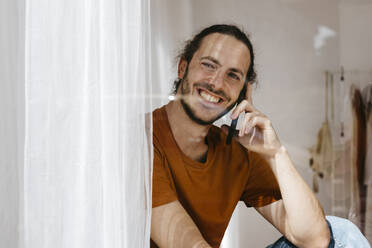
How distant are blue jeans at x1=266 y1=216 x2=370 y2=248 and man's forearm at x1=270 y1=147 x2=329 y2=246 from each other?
2.1 inches

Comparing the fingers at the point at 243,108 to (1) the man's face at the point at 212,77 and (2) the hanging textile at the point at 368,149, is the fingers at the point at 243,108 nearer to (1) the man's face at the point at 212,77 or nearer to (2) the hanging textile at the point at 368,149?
(1) the man's face at the point at 212,77

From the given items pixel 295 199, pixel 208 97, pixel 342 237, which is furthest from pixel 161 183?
pixel 342 237

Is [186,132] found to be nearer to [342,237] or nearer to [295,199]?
[295,199]

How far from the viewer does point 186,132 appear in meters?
1.08

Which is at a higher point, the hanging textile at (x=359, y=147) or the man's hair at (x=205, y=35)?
the man's hair at (x=205, y=35)

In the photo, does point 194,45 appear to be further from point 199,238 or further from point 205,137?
point 199,238

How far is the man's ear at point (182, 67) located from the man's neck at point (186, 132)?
0.08 m

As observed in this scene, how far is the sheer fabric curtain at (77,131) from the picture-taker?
764mm

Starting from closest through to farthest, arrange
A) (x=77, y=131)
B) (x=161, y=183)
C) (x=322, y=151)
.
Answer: (x=77, y=131)
(x=161, y=183)
(x=322, y=151)

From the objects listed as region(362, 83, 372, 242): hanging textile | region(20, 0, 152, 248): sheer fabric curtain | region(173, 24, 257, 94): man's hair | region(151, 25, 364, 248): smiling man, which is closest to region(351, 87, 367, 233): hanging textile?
region(362, 83, 372, 242): hanging textile

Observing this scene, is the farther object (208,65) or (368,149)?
(368,149)

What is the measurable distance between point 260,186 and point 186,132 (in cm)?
29

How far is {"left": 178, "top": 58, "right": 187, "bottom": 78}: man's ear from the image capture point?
1.05m

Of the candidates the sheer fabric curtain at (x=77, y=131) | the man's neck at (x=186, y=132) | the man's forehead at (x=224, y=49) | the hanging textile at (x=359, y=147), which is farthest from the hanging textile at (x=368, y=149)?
the sheer fabric curtain at (x=77, y=131)
